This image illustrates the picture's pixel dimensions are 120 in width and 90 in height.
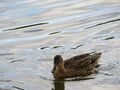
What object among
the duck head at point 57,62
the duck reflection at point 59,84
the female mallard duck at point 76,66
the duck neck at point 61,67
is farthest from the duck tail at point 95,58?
the duck reflection at point 59,84

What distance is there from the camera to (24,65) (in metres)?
12.5

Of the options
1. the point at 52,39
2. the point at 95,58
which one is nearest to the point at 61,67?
the point at 95,58

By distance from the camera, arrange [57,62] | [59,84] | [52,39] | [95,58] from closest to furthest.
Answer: [59,84] → [57,62] → [95,58] → [52,39]

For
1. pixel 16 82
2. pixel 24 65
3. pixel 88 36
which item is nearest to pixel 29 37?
pixel 88 36

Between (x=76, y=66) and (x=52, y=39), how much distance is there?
2.63m

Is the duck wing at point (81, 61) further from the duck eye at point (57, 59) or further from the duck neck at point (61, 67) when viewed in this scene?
the duck eye at point (57, 59)

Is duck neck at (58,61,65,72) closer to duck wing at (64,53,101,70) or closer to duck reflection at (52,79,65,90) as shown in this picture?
duck wing at (64,53,101,70)

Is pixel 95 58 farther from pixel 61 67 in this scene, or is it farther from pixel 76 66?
pixel 61 67

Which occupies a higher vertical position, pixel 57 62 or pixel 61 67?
pixel 57 62

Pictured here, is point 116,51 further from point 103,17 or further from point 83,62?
point 103,17

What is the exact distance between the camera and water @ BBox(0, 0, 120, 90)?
11.4 m

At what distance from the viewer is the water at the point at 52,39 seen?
11.4 m

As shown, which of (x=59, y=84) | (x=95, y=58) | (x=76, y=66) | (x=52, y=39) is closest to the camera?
(x=59, y=84)

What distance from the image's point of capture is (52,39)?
14.7 metres
